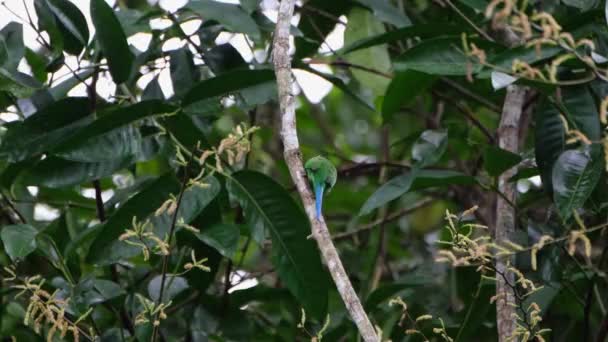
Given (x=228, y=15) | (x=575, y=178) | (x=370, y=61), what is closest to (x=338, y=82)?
(x=370, y=61)

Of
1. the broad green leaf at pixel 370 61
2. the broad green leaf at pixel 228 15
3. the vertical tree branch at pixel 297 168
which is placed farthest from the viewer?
the broad green leaf at pixel 370 61

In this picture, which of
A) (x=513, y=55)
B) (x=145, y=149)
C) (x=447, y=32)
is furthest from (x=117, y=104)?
(x=513, y=55)

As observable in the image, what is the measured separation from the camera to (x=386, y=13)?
3248mm

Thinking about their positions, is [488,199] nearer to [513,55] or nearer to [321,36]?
[321,36]

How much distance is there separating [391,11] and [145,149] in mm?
922

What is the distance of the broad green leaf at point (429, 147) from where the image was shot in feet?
9.55

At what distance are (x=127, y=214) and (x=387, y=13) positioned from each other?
43.9 inches

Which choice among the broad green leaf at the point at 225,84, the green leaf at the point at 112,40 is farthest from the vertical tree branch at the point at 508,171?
the green leaf at the point at 112,40

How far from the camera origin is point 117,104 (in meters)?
3.10

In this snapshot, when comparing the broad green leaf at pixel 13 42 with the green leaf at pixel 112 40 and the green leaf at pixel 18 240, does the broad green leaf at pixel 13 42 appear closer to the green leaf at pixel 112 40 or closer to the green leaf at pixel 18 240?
the green leaf at pixel 112 40

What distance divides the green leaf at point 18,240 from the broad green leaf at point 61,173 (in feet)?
0.63

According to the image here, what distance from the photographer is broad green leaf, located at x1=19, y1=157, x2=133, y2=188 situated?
116 inches

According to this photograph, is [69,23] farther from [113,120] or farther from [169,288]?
[169,288]

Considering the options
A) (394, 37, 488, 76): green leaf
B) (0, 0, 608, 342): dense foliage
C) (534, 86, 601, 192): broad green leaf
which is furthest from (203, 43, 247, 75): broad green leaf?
(534, 86, 601, 192): broad green leaf
